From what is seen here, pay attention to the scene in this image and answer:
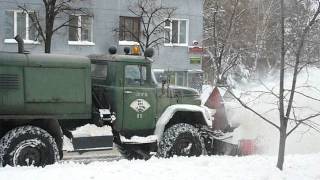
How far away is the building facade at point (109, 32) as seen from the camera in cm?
2580

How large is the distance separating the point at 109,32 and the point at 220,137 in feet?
54.5

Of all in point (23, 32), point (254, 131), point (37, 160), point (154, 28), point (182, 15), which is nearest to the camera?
point (37, 160)

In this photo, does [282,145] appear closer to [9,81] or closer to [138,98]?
[138,98]

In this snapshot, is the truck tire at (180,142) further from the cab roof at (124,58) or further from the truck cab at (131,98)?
the cab roof at (124,58)

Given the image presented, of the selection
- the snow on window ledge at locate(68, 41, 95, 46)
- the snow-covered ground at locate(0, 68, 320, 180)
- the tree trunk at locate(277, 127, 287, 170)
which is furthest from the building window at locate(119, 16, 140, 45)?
the tree trunk at locate(277, 127, 287, 170)

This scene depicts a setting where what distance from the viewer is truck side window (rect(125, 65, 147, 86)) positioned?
11.2 metres

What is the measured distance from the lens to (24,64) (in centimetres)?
985

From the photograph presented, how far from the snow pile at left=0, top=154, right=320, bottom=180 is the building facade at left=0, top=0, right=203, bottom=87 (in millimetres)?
13617

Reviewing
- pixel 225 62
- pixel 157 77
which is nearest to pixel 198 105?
pixel 157 77

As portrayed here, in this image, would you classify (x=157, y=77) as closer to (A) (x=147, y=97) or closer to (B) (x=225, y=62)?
(A) (x=147, y=97)

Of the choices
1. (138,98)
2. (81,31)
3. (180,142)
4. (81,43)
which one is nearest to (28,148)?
(138,98)

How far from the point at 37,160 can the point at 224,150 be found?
13.6 feet

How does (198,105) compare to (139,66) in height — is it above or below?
below

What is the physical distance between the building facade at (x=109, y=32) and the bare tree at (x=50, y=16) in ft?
0.88
